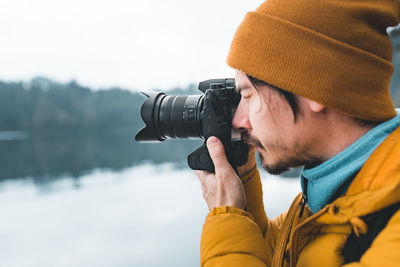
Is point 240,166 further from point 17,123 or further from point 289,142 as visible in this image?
point 17,123

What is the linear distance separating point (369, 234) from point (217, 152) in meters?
0.38

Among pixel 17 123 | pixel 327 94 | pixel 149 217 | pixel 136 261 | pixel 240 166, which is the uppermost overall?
pixel 327 94

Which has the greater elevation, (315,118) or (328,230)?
(315,118)

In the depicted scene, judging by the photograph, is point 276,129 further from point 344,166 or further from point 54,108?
point 54,108

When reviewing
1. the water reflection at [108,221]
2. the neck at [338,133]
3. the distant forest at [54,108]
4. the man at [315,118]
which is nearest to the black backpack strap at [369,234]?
the man at [315,118]

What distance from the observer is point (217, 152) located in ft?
2.55

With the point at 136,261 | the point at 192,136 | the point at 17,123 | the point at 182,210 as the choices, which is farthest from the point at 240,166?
A: the point at 17,123

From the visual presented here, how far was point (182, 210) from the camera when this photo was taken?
176 inches

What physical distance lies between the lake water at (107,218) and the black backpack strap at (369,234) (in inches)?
113

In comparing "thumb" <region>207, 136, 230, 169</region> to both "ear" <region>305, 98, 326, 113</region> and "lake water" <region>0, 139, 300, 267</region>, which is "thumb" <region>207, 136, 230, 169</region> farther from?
"lake water" <region>0, 139, 300, 267</region>

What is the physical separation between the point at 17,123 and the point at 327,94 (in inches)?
1140

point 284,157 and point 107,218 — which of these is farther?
point 107,218

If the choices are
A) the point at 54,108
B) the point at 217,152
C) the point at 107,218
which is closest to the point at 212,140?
the point at 217,152

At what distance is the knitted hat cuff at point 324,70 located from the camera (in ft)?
2.00
